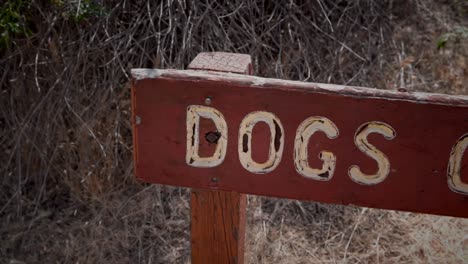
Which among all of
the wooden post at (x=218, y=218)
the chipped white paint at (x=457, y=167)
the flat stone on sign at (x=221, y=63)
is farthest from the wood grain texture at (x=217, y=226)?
the chipped white paint at (x=457, y=167)

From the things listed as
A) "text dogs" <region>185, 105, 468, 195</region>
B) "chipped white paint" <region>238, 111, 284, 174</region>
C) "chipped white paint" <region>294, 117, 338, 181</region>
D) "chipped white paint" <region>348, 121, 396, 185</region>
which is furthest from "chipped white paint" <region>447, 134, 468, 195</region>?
"chipped white paint" <region>238, 111, 284, 174</region>

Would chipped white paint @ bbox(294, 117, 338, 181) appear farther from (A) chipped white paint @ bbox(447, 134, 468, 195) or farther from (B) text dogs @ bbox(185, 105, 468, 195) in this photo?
(A) chipped white paint @ bbox(447, 134, 468, 195)

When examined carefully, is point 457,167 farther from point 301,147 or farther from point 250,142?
point 250,142

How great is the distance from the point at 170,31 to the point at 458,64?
165 centimetres

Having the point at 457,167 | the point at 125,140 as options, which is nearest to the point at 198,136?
the point at 457,167

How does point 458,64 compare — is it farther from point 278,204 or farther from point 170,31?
point 170,31

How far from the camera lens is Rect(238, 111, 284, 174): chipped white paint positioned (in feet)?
3.76

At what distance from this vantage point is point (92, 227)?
255 centimetres

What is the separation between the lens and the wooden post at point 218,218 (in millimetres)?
1278

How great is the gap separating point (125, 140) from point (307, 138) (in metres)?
1.73

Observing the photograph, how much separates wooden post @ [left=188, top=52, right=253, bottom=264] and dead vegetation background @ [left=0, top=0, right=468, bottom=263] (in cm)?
104

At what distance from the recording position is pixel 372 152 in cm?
113

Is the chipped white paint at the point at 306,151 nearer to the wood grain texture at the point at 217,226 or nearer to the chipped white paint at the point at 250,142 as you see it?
the chipped white paint at the point at 250,142

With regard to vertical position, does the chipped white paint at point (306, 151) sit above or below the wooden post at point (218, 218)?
above
